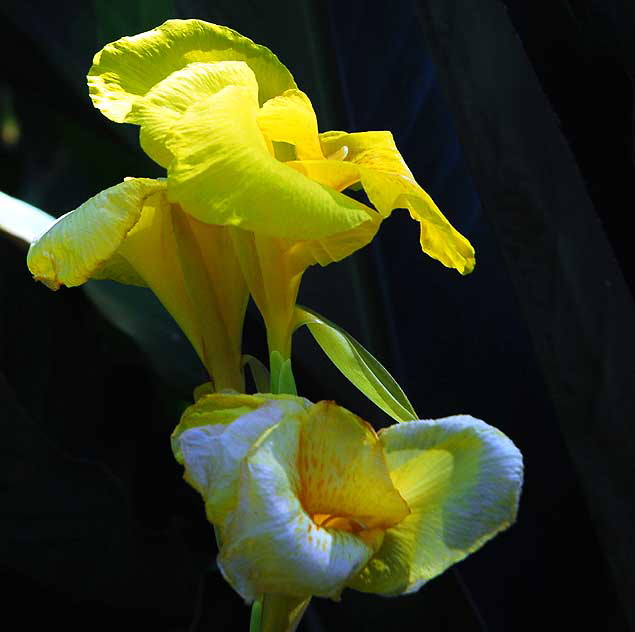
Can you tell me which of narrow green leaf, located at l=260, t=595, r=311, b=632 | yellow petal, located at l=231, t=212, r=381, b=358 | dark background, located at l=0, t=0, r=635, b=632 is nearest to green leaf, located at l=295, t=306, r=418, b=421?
yellow petal, located at l=231, t=212, r=381, b=358

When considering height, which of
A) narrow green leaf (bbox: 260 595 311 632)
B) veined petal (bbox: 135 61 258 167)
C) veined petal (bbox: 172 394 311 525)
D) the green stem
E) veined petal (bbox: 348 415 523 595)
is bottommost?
the green stem

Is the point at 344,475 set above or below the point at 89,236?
below

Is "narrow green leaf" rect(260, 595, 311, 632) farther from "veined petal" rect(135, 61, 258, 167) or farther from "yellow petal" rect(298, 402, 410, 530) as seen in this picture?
"veined petal" rect(135, 61, 258, 167)

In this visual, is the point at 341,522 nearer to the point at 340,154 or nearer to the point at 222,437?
the point at 222,437

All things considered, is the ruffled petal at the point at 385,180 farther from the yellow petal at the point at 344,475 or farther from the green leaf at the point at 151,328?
the green leaf at the point at 151,328

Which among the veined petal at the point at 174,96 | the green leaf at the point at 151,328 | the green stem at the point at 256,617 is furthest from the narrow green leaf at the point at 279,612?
the green leaf at the point at 151,328

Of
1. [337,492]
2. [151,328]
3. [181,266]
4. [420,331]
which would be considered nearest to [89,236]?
[181,266]
